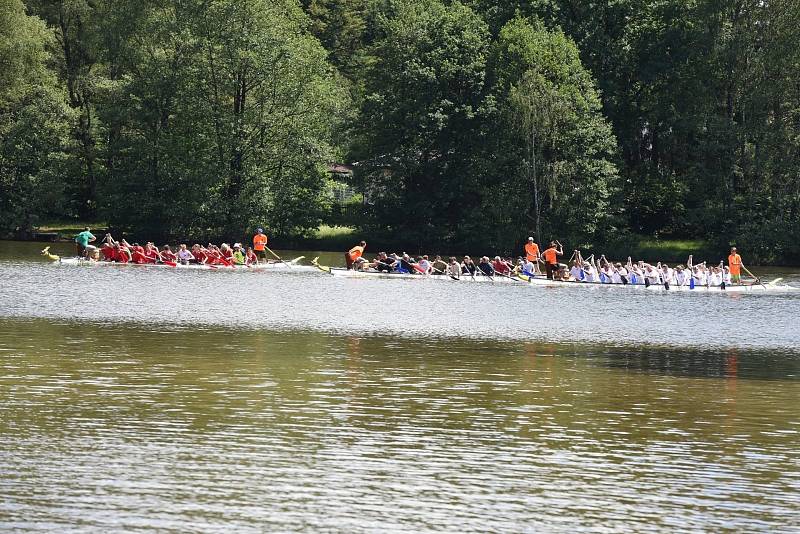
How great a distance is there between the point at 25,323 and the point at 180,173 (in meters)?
40.6

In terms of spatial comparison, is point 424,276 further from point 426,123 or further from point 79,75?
point 79,75

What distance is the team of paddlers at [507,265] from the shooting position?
4794cm

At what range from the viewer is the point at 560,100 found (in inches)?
2549

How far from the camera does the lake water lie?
520 inches

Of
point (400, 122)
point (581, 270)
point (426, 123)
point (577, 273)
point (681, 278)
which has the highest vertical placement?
point (400, 122)

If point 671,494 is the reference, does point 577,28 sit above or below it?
above

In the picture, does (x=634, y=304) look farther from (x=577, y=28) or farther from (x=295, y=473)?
(x=577, y=28)

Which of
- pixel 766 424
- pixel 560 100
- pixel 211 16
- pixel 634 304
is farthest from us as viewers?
pixel 211 16

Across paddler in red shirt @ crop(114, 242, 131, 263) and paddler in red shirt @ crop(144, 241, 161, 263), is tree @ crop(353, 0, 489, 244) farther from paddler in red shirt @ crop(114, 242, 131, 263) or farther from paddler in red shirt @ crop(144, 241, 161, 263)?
paddler in red shirt @ crop(114, 242, 131, 263)

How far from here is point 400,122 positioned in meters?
70.4

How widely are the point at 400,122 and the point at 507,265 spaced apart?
21.7 m

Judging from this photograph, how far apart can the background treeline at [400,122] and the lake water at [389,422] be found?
105 ft

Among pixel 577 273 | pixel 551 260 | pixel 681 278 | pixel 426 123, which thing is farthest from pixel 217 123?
pixel 681 278

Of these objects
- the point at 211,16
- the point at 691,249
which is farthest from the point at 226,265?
the point at 691,249
